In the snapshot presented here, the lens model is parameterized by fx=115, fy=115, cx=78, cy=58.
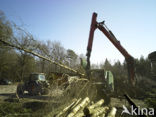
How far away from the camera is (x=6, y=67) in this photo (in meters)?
24.4

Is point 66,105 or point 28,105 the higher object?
point 66,105

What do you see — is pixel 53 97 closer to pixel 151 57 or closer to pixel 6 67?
pixel 151 57

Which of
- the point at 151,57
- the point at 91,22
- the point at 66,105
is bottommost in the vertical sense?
the point at 66,105

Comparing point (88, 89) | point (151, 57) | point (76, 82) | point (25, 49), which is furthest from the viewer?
point (151, 57)

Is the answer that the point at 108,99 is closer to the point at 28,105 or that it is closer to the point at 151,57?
the point at 28,105

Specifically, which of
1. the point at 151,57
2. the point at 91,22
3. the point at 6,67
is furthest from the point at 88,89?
the point at 6,67

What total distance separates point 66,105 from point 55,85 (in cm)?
89

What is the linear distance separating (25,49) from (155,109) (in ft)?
15.0

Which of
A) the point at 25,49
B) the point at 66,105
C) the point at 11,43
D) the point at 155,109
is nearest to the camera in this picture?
the point at 11,43

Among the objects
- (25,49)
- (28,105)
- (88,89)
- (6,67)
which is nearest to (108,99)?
(88,89)

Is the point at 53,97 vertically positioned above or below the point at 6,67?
below

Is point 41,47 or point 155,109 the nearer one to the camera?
point 155,109

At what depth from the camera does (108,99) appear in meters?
6.52

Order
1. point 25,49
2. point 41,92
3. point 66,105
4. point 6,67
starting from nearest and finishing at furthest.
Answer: point 25,49, point 66,105, point 41,92, point 6,67
